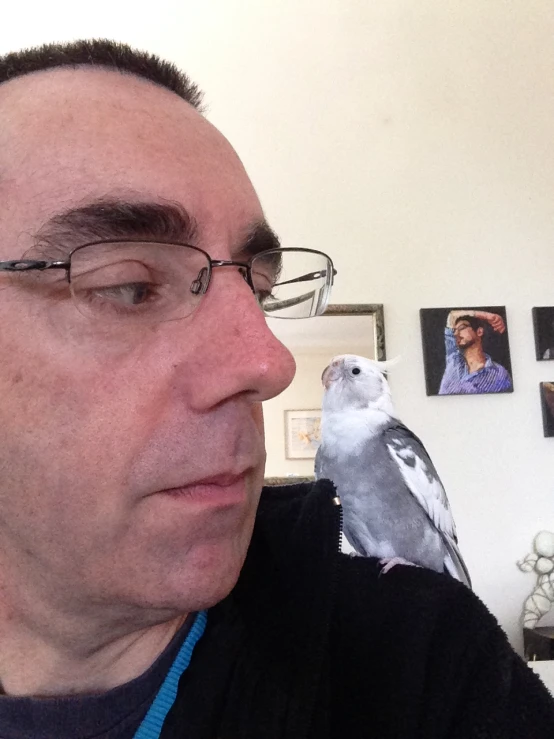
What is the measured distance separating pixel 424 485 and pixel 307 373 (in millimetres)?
633

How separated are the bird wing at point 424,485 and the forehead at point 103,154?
0.62m

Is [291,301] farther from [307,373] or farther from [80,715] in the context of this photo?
[307,373]

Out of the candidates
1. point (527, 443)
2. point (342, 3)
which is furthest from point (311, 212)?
point (527, 443)

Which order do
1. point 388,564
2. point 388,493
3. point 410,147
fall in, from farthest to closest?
1. point 410,147
2. point 388,493
3. point 388,564

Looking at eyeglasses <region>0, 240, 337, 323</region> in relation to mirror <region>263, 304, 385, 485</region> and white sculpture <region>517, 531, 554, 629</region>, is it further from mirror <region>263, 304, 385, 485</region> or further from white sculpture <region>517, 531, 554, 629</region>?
white sculpture <region>517, 531, 554, 629</region>

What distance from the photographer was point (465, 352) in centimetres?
163

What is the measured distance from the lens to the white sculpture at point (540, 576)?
1.50 m

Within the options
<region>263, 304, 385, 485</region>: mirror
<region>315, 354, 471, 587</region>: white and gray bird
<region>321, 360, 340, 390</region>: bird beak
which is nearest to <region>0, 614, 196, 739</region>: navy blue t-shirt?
<region>315, 354, 471, 587</region>: white and gray bird

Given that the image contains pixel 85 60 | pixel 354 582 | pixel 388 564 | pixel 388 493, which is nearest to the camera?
pixel 85 60

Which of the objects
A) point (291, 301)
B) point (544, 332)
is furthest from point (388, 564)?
point (544, 332)

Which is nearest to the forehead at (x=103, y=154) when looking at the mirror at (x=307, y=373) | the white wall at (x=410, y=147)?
the mirror at (x=307, y=373)

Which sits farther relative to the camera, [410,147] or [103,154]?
[410,147]

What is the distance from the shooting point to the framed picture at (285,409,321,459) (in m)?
1.54

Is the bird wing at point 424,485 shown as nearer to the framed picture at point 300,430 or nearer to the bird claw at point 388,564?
the bird claw at point 388,564
